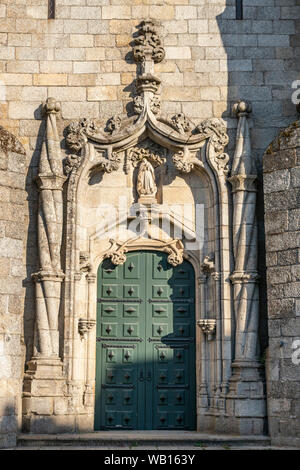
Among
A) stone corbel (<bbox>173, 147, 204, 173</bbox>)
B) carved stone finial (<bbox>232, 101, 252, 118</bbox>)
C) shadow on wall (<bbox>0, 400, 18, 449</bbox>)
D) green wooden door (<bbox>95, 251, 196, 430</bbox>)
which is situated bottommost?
shadow on wall (<bbox>0, 400, 18, 449</bbox>)

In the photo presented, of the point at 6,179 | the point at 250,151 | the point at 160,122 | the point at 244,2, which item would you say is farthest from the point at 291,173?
the point at 6,179

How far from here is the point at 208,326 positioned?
9.98m

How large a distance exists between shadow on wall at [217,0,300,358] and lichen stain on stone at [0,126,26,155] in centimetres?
276

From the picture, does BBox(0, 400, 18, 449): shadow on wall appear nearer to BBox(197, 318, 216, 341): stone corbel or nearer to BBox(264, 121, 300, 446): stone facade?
BBox(197, 318, 216, 341): stone corbel

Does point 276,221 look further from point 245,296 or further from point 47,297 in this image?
point 47,297

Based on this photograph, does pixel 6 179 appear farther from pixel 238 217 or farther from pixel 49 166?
pixel 238 217

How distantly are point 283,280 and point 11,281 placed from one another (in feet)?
10.6

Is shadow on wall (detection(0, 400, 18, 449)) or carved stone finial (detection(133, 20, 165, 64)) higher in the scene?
carved stone finial (detection(133, 20, 165, 64))

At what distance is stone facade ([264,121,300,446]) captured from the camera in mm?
9109

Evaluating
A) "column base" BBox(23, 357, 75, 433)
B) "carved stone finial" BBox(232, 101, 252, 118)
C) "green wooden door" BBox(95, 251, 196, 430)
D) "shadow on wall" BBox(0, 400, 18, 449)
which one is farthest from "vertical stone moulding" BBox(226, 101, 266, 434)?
"shadow on wall" BBox(0, 400, 18, 449)

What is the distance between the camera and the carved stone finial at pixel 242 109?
10.3m

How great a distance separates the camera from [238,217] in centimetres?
1014

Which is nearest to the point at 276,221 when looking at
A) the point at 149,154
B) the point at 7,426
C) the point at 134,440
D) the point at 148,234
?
the point at 148,234

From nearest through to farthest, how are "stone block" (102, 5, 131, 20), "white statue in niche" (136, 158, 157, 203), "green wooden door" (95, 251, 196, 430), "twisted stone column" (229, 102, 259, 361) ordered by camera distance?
"twisted stone column" (229, 102, 259, 361) → "green wooden door" (95, 251, 196, 430) → "white statue in niche" (136, 158, 157, 203) → "stone block" (102, 5, 131, 20)
